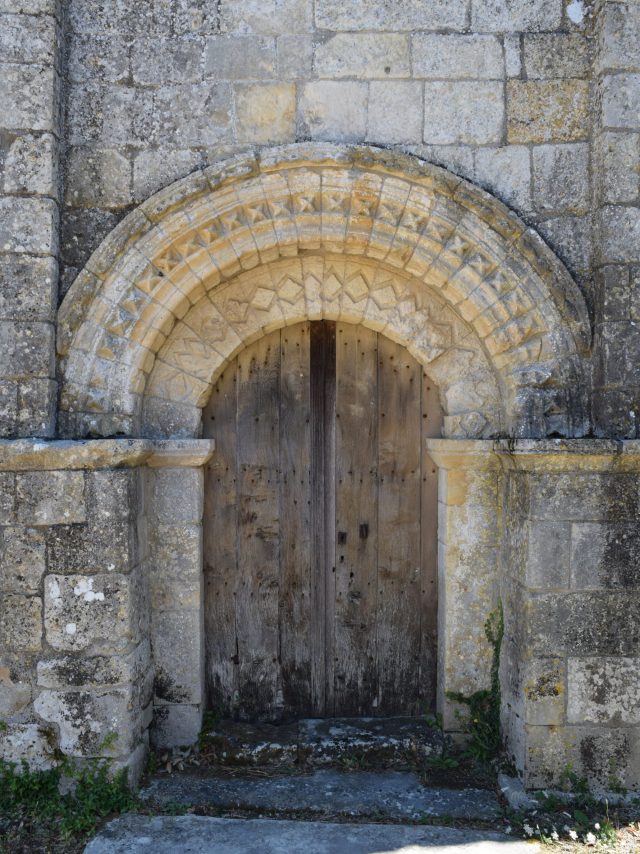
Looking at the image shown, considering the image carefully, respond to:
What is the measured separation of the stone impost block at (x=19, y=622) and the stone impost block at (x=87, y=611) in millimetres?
51

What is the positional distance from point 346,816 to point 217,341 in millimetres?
2352

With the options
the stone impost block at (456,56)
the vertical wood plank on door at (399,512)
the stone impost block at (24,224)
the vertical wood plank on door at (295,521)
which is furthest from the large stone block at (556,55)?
the stone impost block at (24,224)

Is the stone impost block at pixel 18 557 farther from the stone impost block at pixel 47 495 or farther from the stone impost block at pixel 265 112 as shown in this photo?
the stone impost block at pixel 265 112

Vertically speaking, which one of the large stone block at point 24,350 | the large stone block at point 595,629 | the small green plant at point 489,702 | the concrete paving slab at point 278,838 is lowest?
the concrete paving slab at point 278,838

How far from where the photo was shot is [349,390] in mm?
3957

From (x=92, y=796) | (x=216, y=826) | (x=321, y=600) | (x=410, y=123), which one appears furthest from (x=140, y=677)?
(x=410, y=123)

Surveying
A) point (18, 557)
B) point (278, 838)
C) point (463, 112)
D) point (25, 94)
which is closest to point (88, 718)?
point (18, 557)

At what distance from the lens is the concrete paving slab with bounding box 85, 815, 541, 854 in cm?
302

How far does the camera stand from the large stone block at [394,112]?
3.53 metres

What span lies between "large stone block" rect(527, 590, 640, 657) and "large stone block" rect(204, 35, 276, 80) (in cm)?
291

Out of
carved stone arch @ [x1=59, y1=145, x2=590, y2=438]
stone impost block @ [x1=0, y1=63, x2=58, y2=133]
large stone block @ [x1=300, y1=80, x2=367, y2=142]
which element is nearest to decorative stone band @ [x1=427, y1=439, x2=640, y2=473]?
carved stone arch @ [x1=59, y1=145, x2=590, y2=438]

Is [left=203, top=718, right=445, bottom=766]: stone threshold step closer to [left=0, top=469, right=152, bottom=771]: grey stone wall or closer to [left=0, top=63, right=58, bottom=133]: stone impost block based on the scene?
[left=0, top=469, right=152, bottom=771]: grey stone wall

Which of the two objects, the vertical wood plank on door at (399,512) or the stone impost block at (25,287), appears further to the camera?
the vertical wood plank on door at (399,512)

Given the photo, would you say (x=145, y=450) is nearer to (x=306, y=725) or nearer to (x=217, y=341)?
(x=217, y=341)
